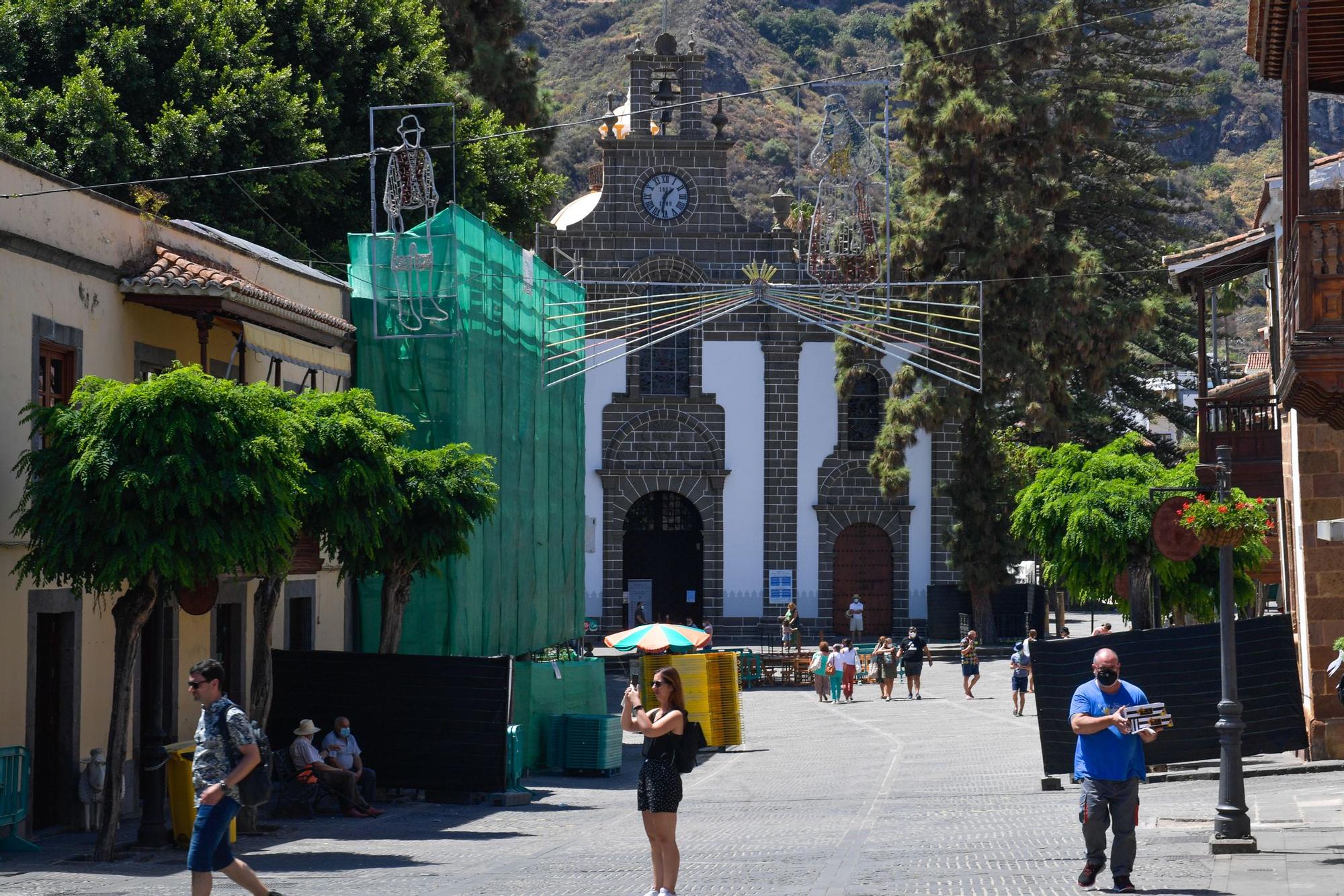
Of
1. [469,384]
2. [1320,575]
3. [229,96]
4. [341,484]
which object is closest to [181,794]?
[341,484]

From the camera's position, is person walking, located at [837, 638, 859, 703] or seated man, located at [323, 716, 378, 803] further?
person walking, located at [837, 638, 859, 703]

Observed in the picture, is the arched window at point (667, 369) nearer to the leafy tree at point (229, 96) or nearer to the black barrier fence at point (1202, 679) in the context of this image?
the leafy tree at point (229, 96)

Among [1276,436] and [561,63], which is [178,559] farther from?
[561,63]

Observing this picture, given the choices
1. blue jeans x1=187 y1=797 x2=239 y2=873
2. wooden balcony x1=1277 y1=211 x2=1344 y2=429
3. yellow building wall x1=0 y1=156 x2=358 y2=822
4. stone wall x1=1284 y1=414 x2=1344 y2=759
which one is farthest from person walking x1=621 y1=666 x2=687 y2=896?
stone wall x1=1284 y1=414 x2=1344 y2=759

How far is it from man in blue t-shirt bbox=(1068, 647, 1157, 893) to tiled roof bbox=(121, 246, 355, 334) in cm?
951

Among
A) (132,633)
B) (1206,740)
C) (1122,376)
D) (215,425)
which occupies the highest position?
(1122,376)

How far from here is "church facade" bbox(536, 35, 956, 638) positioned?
4925cm

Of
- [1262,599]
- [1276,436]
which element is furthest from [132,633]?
[1262,599]

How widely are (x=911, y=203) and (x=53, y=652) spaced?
33.1m

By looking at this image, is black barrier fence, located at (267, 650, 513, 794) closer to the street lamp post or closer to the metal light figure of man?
the metal light figure of man

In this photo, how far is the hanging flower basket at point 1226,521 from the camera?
1495 cm

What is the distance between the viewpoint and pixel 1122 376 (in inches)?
2212

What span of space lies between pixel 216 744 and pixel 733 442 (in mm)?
39407

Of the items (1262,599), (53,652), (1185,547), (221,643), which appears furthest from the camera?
(1262,599)
